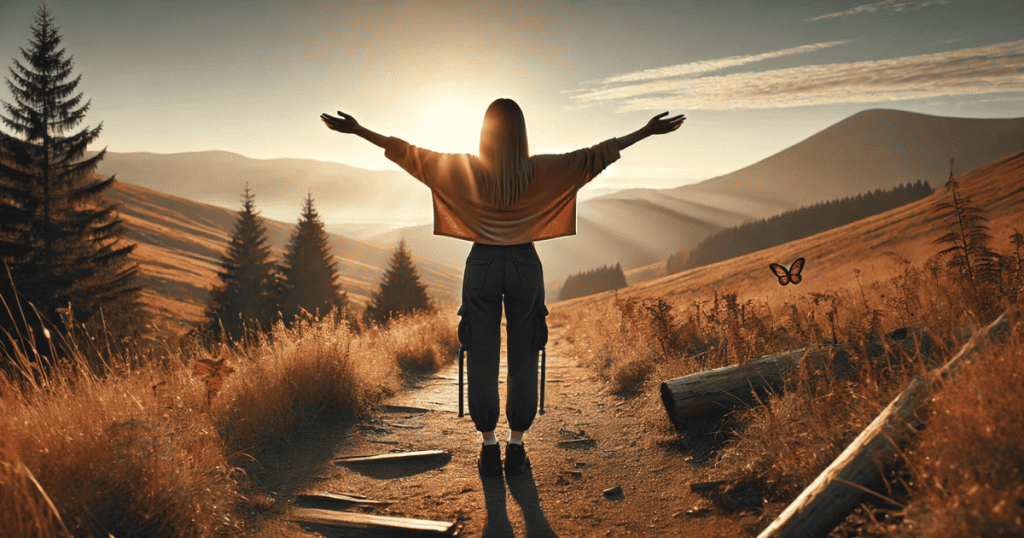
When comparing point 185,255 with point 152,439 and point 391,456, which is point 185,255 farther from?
point 152,439

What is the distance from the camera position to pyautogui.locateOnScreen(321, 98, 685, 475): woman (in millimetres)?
3496

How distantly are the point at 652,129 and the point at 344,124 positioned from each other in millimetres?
2292

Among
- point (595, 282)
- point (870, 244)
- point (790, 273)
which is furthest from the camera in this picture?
point (595, 282)

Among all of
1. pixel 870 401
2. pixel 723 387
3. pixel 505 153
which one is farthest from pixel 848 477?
pixel 505 153

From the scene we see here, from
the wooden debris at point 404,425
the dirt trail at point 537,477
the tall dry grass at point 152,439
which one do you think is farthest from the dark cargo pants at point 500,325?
the tall dry grass at point 152,439

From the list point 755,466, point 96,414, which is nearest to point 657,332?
point 755,466

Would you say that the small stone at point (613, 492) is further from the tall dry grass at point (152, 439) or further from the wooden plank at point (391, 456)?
the tall dry grass at point (152, 439)

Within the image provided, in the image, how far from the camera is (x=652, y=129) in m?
3.61

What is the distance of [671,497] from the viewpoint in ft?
10.6

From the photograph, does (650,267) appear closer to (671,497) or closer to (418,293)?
(418,293)

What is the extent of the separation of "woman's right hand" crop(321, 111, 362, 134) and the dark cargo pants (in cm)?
124

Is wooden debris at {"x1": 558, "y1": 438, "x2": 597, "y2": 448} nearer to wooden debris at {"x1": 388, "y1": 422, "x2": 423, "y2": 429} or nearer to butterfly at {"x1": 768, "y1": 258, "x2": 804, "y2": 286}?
wooden debris at {"x1": 388, "y1": 422, "x2": 423, "y2": 429}

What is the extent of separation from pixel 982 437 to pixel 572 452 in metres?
2.86

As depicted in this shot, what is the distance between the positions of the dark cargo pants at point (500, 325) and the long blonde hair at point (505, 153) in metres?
0.40
